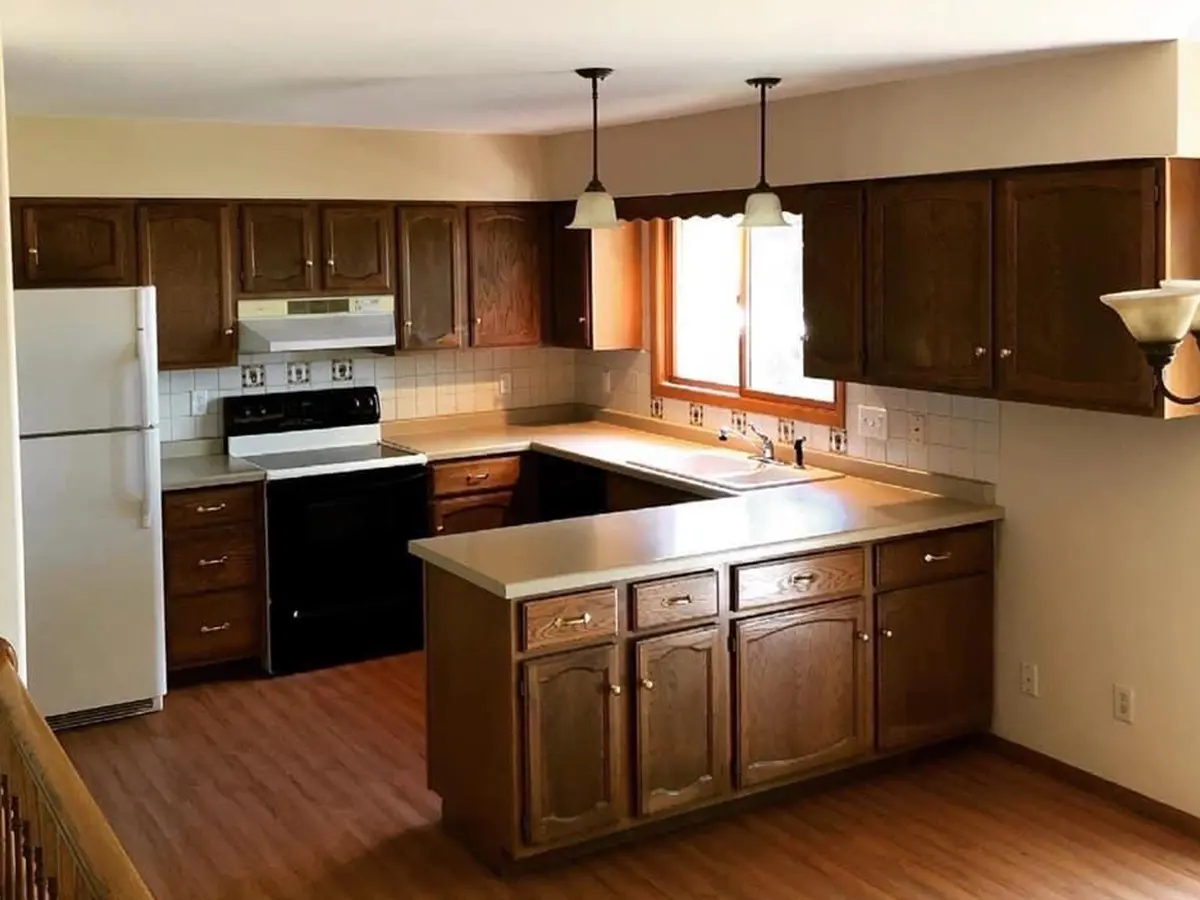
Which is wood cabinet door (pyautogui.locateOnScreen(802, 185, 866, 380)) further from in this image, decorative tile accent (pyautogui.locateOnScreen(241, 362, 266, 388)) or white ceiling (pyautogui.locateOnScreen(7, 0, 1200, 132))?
decorative tile accent (pyautogui.locateOnScreen(241, 362, 266, 388))

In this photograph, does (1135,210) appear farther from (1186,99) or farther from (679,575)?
(679,575)

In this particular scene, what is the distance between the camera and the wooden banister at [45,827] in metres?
1.71

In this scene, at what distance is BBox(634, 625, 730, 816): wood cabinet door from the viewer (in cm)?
402

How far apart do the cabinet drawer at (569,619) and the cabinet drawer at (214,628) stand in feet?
7.14

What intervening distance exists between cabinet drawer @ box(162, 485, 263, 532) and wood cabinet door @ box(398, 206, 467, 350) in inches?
39.6

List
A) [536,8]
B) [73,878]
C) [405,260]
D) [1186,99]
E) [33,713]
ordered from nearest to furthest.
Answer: [73,878]
[33,713]
[536,8]
[1186,99]
[405,260]

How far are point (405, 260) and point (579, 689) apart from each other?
108 inches

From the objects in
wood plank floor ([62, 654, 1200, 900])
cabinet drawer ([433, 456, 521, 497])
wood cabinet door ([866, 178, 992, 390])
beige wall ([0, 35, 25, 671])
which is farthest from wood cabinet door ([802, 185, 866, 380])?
beige wall ([0, 35, 25, 671])

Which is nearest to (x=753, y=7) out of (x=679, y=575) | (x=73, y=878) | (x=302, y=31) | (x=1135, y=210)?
(x=302, y=31)

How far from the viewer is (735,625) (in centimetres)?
416

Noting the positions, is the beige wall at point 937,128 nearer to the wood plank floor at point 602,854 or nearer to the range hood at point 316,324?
the range hood at point 316,324

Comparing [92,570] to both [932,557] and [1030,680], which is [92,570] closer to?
[932,557]

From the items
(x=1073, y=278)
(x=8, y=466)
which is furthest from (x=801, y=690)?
(x=8, y=466)

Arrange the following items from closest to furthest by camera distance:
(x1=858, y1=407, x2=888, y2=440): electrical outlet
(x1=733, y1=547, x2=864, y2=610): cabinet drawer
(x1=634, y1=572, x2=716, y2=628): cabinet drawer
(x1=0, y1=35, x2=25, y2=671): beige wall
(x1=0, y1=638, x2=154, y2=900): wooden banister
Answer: (x1=0, y1=638, x2=154, y2=900): wooden banister
(x1=0, y1=35, x2=25, y2=671): beige wall
(x1=634, y1=572, x2=716, y2=628): cabinet drawer
(x1=733, y1=547, x2=864, y2=610): cabinet drawer
(x1=858, y1=407, x2=888, y2=440): electrical outlet
